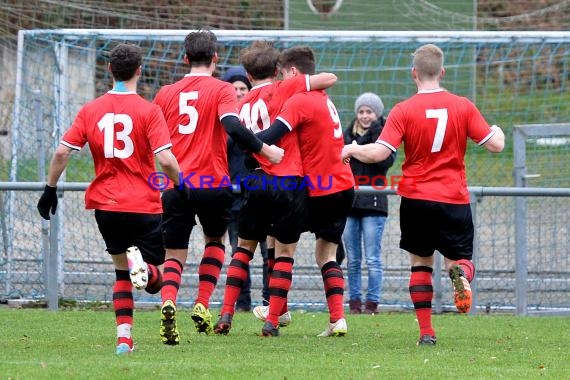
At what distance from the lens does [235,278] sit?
8602 millimetres

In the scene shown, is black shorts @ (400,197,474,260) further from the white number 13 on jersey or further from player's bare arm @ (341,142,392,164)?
the white number 13 on jersey

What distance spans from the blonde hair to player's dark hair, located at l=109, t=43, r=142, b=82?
1.92m

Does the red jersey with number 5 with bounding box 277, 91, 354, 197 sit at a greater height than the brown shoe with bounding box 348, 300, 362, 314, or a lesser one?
greater

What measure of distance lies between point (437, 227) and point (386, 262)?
13.7 ft

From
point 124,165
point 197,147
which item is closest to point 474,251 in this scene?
point 197,147

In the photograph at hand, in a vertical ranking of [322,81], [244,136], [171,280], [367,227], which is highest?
[322,81]

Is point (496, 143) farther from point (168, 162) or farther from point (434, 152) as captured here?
point (168, 162)

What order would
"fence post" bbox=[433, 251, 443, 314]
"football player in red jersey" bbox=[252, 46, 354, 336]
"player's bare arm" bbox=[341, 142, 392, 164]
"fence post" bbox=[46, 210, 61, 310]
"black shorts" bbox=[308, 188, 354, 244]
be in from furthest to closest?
1. "fence post" bbox=[433, 251, 443, 314]
2. "fence post" bbox=[46, 210, 61, 310]
3. "black shorts" bbox=[308, 188, 354, 244]
4. "football player in red jersey" bbox=[252, 46, 354, 336]
5. "player's bare arm" bbox=[341, 142, 392, 164]

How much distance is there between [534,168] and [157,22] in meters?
4.93

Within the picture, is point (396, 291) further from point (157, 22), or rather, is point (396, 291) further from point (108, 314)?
point (157, 22)

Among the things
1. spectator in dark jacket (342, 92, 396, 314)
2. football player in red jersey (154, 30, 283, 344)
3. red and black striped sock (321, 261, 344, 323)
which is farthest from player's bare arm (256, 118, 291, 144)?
spectator in dark jacket (342, 92, 396, 314)

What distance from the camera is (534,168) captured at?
12.0 m

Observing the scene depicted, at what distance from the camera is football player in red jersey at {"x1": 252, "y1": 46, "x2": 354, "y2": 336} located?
8289 mm

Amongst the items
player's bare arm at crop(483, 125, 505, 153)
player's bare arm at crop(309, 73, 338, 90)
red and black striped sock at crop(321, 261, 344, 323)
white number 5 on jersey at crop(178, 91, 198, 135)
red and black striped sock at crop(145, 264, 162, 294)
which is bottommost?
red and black striped sock at crop(321, 261, 344, 323)
